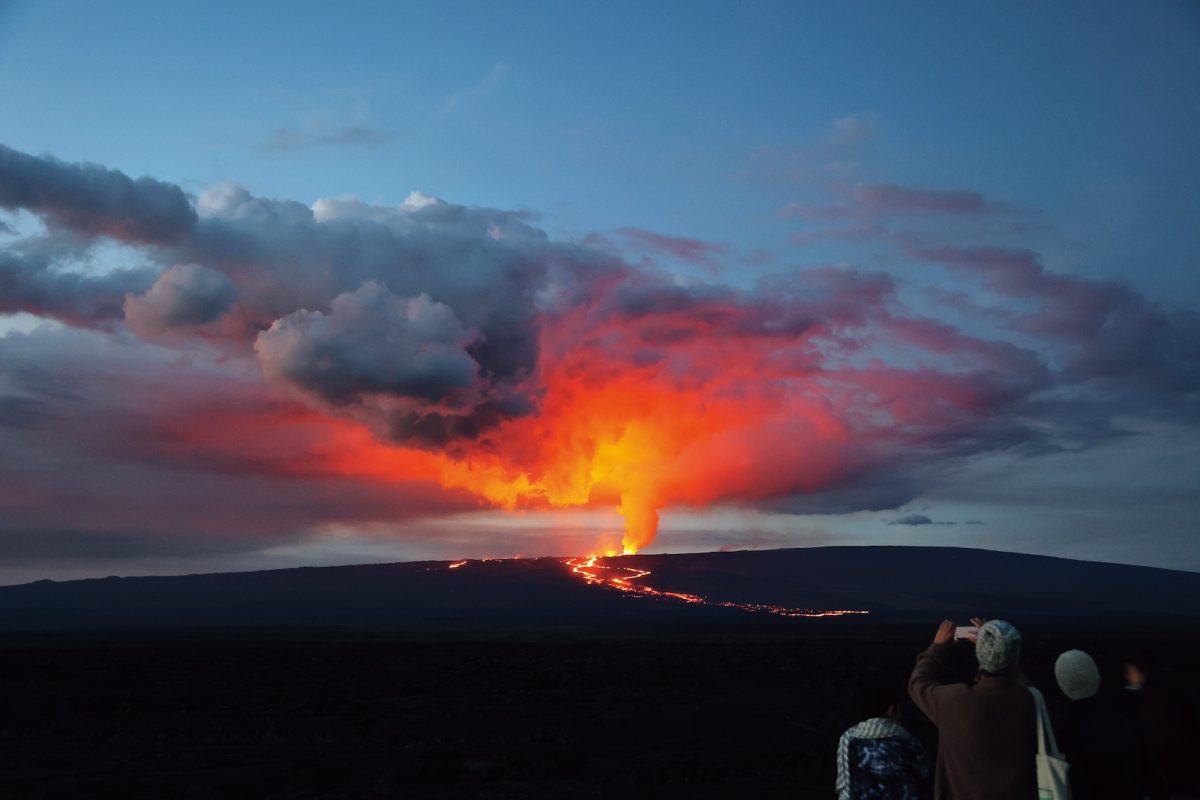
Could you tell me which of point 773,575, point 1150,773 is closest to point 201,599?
point 773,575

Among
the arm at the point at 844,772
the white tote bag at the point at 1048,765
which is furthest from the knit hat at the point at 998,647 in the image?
the arm at the point at 844,772

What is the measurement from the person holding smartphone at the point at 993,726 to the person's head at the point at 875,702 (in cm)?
34

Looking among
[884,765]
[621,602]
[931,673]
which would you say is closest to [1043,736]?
[931,673]

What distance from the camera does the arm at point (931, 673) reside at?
18.1 feet

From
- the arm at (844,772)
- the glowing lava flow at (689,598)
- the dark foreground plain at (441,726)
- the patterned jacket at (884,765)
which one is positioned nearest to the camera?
the patterned jacket at (884,765)

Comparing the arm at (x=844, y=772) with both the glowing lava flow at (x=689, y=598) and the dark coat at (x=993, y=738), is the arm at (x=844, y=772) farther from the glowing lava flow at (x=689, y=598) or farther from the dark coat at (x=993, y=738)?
Answer: the glowing lava flow at (x=689, y=598)

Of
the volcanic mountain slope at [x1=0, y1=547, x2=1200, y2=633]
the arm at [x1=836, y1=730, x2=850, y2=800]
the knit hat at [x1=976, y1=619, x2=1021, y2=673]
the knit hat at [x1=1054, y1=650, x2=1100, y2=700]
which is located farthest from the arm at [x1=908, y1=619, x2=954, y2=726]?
the volcanic mountain slope at [x1=0, y1=547, x2=1200, y2=633]

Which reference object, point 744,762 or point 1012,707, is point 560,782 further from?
point 1012,707

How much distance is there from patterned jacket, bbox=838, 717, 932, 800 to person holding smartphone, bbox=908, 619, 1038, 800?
0.65ft

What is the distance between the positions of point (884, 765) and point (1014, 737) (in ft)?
2.17

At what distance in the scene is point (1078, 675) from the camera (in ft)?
18.2

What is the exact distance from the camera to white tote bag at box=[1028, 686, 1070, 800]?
5188 mm

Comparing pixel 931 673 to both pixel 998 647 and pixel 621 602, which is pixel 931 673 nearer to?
pixel 998 647

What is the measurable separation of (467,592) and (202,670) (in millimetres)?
136770
